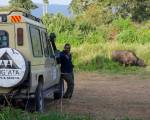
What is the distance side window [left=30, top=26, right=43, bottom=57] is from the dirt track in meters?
1.58

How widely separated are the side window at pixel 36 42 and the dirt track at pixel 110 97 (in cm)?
158

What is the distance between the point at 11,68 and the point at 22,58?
301 millimetres

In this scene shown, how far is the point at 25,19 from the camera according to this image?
12953mm

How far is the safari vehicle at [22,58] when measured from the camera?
12.2 meters

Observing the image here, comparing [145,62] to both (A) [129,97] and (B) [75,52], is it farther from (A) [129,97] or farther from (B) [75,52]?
(A) [129,97]

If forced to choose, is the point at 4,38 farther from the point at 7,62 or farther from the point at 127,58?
the point at 127,58


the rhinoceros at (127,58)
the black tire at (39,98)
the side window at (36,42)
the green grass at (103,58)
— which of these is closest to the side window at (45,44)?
the side window at (36,42)

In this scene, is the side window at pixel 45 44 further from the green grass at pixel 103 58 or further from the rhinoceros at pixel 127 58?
the rhinoceros at pixel 127 58

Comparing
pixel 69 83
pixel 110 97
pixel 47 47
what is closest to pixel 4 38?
pixel 47 47

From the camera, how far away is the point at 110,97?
58.4 feet

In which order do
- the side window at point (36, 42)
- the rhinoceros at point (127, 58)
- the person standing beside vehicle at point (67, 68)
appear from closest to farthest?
the side window at point (36, 42) → the person standing beside vehicle at point (67, 68) → the rhinoceros at point (127, 58)

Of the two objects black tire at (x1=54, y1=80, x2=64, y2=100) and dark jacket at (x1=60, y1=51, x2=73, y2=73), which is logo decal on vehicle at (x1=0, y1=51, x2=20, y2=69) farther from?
dark jacket at (x1=60, y1=51, x2=73, y2=73)

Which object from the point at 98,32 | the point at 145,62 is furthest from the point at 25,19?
the point at 98,32

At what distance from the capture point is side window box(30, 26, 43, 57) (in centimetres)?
1331
